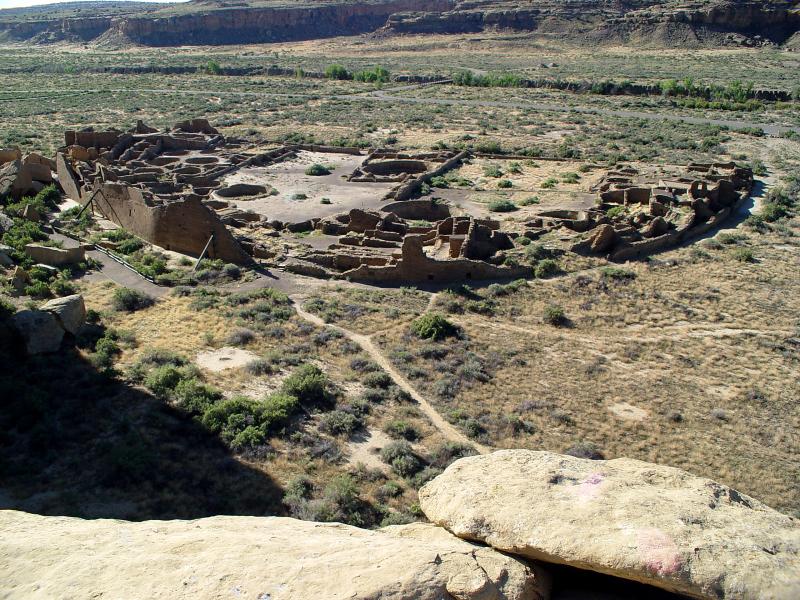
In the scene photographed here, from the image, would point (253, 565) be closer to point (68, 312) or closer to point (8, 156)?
point (68, 312)

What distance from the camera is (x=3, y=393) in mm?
16297

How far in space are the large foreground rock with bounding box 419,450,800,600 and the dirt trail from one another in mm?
7506

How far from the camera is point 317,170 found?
44.5 metres

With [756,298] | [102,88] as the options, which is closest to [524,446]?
[756,298]

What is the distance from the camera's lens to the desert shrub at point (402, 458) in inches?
588

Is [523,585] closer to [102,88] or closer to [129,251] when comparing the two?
[129,251]

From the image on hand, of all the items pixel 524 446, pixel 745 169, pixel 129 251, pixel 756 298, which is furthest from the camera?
pixel 745 169

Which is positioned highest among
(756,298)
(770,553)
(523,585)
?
(770,553)

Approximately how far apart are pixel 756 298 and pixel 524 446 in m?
13.5

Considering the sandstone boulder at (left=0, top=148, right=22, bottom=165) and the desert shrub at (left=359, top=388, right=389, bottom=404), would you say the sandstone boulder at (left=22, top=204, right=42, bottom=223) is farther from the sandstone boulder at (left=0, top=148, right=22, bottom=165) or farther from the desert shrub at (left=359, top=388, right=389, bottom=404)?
the desert shrub at (left=359, top=388, right=389, bottom=404)

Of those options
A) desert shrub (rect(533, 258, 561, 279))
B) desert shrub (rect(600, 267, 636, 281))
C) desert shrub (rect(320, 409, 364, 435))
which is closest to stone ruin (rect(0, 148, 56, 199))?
desert shrub (rect(533, 258, 561, 279))

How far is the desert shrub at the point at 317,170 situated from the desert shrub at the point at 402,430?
30.0 metres

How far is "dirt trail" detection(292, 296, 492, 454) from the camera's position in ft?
54.1

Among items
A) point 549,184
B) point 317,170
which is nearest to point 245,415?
point 549,184
